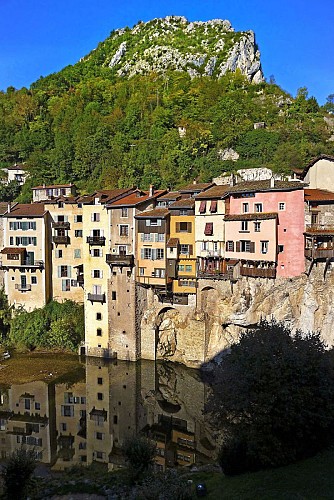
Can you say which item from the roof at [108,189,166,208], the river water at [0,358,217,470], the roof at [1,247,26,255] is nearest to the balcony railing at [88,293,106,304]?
the river water at [0,358,217,470]

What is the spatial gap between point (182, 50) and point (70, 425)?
9906 centimetres

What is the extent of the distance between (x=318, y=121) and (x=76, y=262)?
44367 mm

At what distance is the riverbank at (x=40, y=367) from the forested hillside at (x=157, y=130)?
93.0 ft

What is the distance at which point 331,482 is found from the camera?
A: 14.8 metres

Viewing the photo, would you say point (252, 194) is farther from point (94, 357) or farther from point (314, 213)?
point (94, 357)

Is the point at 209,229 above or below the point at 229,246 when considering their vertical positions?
above

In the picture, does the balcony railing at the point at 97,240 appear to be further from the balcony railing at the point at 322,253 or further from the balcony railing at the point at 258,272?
the balcony railing at the point at 322,253

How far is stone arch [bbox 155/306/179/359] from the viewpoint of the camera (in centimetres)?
3938

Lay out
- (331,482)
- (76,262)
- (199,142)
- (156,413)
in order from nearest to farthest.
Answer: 1. (331,482)
2. (156,413)
3. (76,262)
4. (199,142)

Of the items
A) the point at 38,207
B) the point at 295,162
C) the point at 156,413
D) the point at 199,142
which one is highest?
the point at 199,142

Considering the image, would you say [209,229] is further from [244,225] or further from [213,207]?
[244,225]

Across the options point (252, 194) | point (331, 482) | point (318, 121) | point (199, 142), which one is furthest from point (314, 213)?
point (318, 121)

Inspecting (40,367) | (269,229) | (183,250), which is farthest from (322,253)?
(40,367)

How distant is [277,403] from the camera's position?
1727 cm
